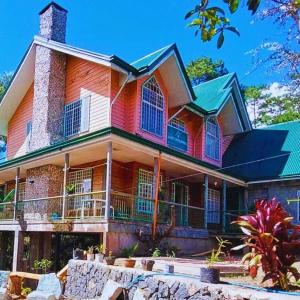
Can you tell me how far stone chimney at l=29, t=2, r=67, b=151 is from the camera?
63.9ft

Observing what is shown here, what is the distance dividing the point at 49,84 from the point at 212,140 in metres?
8.87

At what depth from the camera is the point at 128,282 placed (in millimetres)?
9328

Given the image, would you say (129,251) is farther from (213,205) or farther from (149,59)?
(213,205)

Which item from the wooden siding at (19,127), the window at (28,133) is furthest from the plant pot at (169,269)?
the wooden siding at (19,127)

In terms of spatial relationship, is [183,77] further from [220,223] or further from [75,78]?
[220,223]

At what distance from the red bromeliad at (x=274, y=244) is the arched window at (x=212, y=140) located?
15307 mm

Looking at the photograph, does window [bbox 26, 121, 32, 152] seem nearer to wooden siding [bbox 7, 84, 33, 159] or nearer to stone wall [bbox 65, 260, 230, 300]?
wooden siding [bbox 7, 84, 33, 159]

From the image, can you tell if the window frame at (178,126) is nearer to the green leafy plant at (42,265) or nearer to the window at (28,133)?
the window at (28,133)

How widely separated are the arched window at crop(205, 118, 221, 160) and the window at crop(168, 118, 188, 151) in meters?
1.50

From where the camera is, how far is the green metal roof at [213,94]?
72.4ft

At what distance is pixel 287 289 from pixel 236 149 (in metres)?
18.0

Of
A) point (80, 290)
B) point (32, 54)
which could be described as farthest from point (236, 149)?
point (80, 290)

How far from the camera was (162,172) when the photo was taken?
19.8 meters

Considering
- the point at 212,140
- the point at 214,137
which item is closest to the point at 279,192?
the point at 212,140
